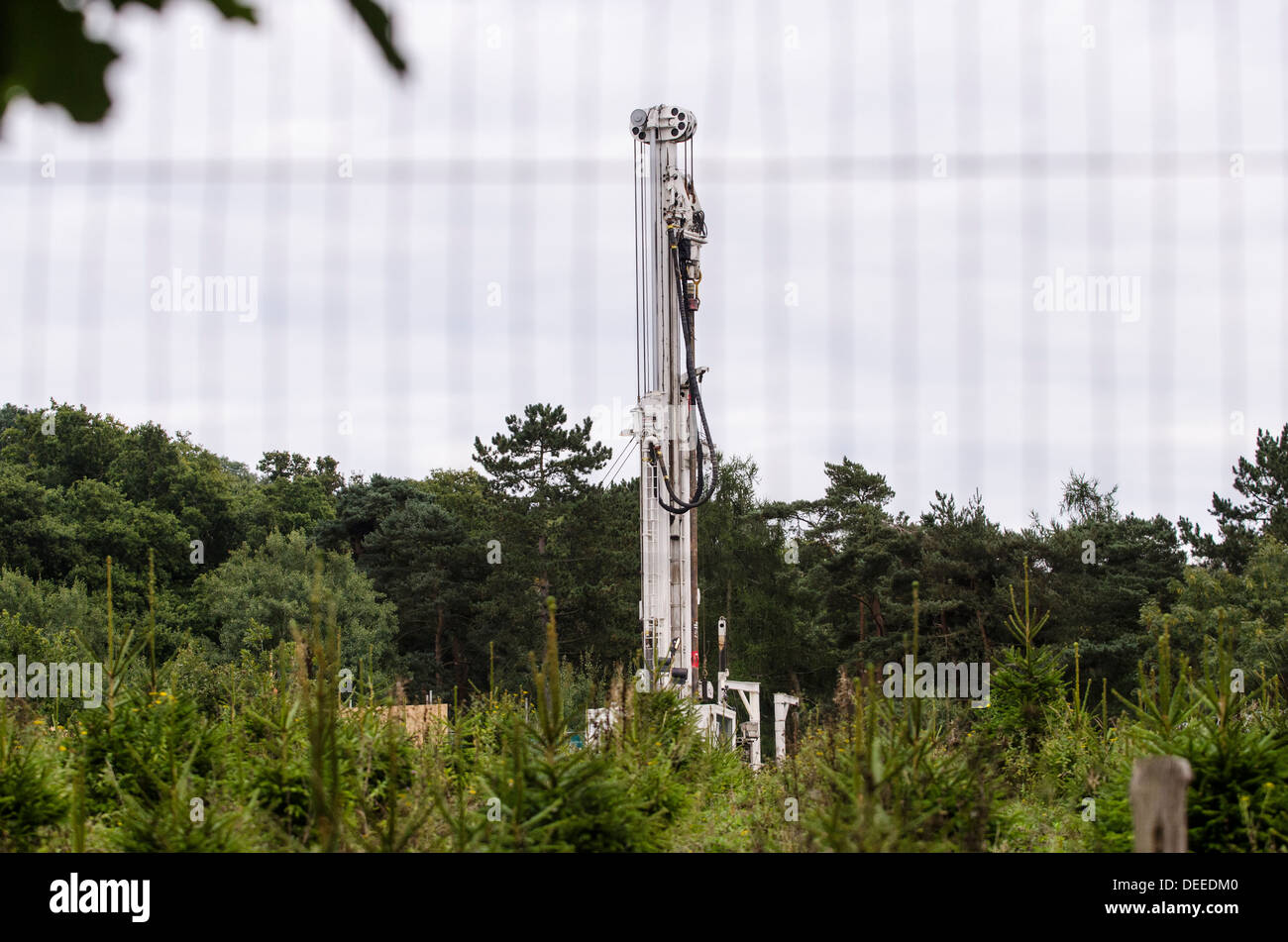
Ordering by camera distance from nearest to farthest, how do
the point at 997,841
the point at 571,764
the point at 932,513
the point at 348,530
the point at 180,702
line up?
the point at 571,764 < the point at 997,841 < the point at 180,702 < the point at 932,513 < the point at 348,530

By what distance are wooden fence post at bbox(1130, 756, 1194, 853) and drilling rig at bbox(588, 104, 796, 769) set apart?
32.3ft

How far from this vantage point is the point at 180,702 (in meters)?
7.03

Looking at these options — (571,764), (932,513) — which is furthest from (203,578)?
(571,764)

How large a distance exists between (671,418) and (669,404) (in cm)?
18

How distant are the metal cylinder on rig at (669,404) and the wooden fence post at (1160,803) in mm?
9946

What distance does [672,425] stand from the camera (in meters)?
14.1

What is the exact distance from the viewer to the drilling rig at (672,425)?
13969 mm

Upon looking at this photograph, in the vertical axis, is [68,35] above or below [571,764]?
above

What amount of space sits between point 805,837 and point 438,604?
1215 inches

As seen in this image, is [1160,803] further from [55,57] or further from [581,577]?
[581,577]

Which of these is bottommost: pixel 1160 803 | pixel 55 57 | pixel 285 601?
pixel 1160 803

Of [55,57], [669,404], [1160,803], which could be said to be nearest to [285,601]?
[669,404]
